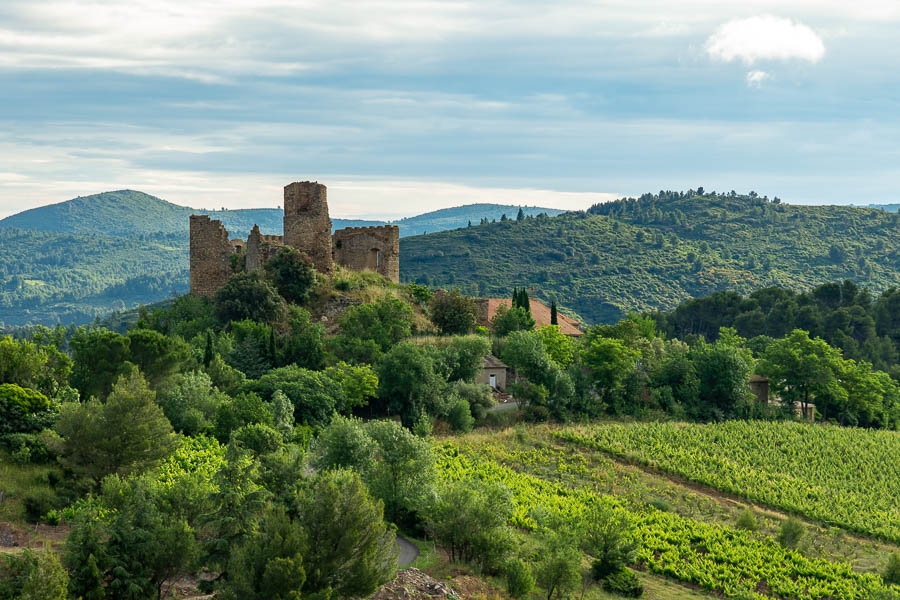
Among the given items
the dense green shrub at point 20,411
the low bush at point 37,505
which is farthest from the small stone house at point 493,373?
the low bush at point 37,505

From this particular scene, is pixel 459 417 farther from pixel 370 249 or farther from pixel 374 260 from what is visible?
pixel 370 249

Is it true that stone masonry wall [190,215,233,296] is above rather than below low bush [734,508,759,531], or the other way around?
above

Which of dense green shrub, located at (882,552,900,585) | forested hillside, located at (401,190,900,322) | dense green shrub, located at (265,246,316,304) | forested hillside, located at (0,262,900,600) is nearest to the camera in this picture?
forested hillside, located at (0,262,900,600)

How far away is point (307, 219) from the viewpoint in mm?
55281

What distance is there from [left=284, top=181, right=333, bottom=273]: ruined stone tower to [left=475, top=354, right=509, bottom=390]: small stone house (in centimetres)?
1333

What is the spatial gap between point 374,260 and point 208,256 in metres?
11.8

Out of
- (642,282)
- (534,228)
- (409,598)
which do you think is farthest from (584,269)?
(409,598)

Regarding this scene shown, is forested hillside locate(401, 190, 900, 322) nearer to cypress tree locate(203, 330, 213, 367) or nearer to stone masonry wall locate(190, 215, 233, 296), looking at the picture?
stone masonry wall locate(190, 215, 233, 296)

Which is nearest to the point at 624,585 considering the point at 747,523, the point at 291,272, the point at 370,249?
the point at 747,523

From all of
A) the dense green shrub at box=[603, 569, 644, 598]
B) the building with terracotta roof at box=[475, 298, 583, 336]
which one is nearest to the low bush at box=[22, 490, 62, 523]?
the dense green shrub at box=[603, 569, 644, 598]

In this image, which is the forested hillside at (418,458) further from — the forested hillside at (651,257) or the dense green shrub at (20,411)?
the forested hillside at (651,257)

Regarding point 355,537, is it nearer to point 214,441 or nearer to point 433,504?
point 433,504

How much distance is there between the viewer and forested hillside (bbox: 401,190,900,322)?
14738 cm

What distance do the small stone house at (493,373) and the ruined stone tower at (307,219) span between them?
13.3 meters
